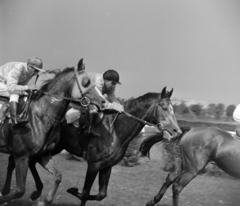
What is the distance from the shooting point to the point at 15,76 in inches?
228

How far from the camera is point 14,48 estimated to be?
9766 mm

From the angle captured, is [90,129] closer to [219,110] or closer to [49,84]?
[49,84]

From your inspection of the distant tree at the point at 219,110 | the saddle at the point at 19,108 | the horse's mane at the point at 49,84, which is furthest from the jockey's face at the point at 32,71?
the distant tree at the point at 219,110

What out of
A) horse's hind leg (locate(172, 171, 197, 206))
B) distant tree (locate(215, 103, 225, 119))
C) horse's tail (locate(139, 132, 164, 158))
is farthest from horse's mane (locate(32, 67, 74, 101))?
distant tree (locate(215, 103, 225, 119))

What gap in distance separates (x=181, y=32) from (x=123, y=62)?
1.37 meters

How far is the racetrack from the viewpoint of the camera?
7.03 metres

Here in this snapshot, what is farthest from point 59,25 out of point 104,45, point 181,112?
point 181,112

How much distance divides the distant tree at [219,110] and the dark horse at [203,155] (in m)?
2.22

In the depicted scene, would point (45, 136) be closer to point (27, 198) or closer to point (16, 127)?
point (16, 127)

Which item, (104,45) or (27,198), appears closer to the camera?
(27,198)

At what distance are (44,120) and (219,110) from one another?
13.6 feet

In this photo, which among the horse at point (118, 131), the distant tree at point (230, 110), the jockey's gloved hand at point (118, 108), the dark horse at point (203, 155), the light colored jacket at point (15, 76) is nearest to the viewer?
the light colored jacket at point (15, 76)

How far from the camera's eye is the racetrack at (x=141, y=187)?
703 centimetres

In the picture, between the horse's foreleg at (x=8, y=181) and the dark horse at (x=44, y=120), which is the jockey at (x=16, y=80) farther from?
the horse's foreleg at (x=8, y=181)
